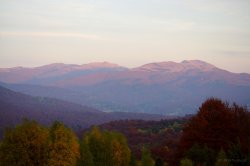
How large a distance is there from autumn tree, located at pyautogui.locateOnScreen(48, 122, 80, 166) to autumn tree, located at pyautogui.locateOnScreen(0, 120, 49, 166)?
393mm

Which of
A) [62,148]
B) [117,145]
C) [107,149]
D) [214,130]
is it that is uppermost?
[214,130]

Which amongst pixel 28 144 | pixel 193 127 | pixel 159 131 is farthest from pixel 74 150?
pixel 159 131

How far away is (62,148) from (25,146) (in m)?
2.06

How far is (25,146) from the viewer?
24.4 metres

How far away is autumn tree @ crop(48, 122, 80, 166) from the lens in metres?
24.4

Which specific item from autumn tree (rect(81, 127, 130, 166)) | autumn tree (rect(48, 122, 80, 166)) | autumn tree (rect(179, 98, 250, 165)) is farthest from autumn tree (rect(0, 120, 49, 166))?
autumn tree (rect(179, 98, 250, 165))

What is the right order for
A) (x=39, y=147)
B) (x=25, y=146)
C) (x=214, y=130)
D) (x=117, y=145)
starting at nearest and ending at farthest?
1. (x=25, y=146)
2. (x=39, y=147)
3. (x=117, y=145)
4. (x=214, y=130)

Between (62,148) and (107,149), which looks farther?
(107,149)

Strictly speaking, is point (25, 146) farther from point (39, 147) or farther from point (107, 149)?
point (107, 149)

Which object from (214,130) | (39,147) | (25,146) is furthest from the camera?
(214,130)

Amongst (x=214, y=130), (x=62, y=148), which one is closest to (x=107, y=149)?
(x=62, y=148)

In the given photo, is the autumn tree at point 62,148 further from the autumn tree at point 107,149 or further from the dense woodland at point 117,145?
the autumn tree at point 107,149

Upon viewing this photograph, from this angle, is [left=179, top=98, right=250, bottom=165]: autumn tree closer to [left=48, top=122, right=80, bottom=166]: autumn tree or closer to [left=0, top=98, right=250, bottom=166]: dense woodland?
[left=0, top=98, right=250, bottom=166]: dense woodland

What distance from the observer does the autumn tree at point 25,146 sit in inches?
942
